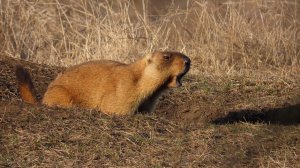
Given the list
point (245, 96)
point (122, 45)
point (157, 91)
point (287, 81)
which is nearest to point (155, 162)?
point (157, 91)

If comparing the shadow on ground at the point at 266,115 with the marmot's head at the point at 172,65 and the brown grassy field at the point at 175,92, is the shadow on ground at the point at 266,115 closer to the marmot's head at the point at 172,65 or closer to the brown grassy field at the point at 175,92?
the brown grassy field at the point at 175,92

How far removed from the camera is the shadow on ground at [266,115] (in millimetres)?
7977

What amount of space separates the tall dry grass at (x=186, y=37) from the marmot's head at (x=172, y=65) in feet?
10.8

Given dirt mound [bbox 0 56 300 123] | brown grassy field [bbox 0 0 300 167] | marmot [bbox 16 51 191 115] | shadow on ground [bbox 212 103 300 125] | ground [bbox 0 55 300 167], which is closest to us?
ground [bbox 0 55 300 167]

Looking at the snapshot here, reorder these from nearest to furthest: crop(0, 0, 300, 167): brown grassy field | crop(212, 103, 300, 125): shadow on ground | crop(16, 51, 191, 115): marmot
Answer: crop(0, 0, 300, 167): brown grassy field → crop(16, 51, 191, 115): marmot → crop(212, 103, 300, 125): shadow on ground

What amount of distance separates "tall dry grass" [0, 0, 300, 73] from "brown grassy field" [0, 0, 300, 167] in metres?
0.02

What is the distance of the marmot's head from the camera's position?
281 inches

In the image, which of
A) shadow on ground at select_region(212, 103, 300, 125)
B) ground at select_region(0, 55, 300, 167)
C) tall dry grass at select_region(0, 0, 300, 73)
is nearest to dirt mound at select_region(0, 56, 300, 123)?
shadow on ground at select_region(212, 103, 300, 125)

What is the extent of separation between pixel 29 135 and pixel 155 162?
109cm

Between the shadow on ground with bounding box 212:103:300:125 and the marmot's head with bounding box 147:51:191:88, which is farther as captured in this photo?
the shadow on ground with bounding box 212:103:300:125

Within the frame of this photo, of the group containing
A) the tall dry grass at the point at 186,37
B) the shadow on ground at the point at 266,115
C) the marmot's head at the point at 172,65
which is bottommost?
the shadow on ground at the point at 266,115

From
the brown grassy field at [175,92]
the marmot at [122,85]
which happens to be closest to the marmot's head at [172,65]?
the marmot at [122,85]

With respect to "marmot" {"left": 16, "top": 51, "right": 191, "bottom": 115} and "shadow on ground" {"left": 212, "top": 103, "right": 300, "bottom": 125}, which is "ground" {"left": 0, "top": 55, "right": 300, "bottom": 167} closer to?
"marmot" {"left": 16, "top": 51, "right": 191, "bottom": 115}

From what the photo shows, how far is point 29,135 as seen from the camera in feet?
19.8
